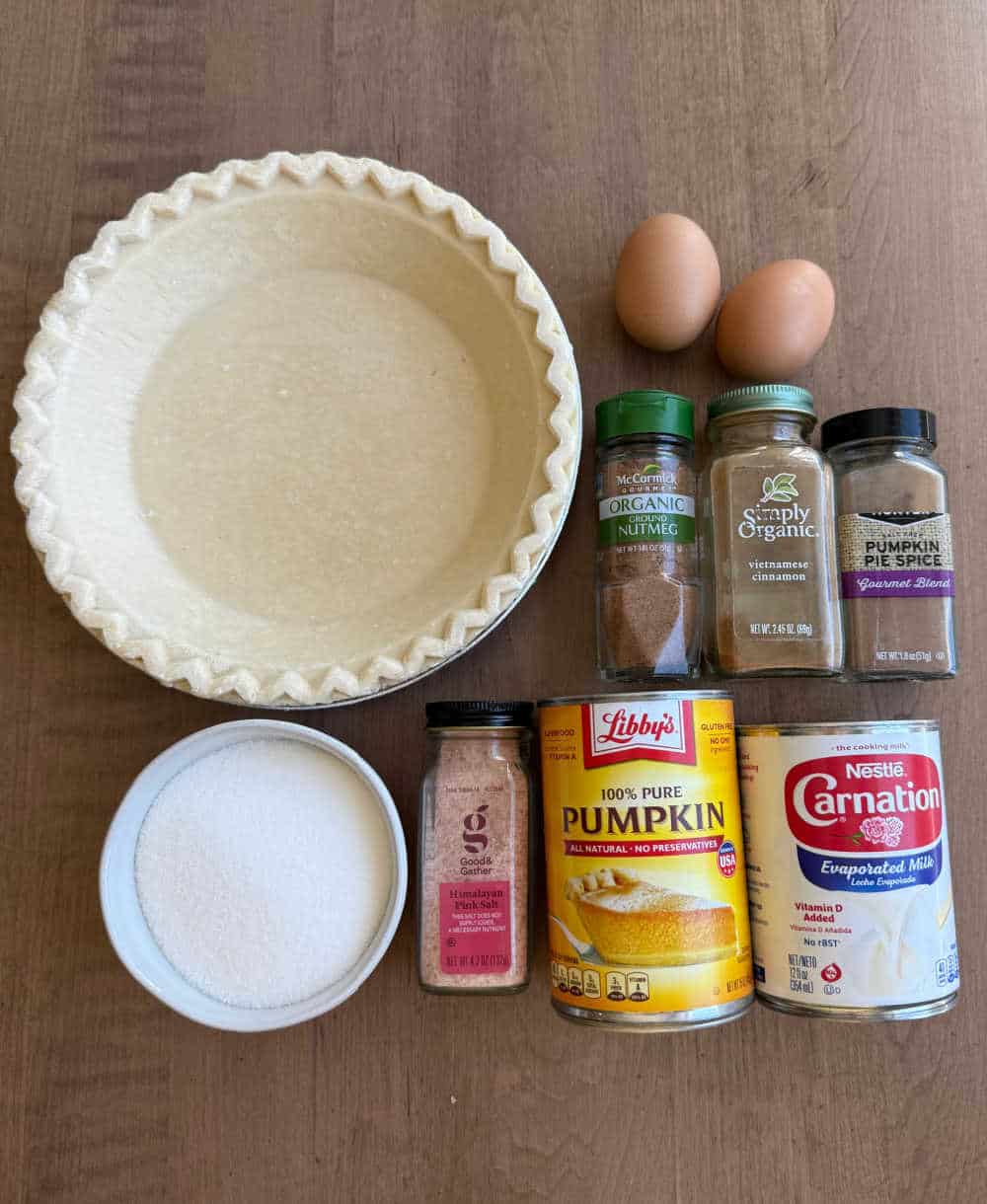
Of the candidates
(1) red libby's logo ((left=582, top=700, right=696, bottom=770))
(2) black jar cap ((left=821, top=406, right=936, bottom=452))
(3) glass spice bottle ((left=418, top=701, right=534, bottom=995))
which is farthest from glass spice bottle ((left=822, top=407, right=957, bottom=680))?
(3) glass spice bottle ((left=418, top=701, right=534, bottom=995))

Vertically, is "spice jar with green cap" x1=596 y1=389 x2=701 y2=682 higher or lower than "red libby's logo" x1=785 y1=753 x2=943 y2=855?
higher

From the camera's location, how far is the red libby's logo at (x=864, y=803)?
2.23 feet

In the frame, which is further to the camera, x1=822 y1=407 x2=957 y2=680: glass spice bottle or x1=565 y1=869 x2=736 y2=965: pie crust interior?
x1=822 y1=407 x2=957 y2=680: glass spice bottle

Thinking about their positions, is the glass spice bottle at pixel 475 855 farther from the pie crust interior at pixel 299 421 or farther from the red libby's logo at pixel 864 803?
the red libby's logo at pixel 864 803

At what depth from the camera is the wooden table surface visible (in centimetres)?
80

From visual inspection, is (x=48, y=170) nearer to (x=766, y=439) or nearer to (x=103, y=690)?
(x=103, y=690)

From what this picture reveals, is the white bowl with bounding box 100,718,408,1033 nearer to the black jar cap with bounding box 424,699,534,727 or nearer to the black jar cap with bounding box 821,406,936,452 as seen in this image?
the black jar cap with bounding box 424,699,534,727

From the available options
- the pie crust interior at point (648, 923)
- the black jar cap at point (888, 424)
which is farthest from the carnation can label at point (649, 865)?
the black jar cap at point (888, 424)

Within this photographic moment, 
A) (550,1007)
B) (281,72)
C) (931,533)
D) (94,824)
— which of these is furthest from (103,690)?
(931,533)

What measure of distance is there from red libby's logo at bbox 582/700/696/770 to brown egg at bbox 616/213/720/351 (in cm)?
38

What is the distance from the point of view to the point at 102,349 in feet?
2.58

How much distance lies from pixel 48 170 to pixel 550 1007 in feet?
3.37

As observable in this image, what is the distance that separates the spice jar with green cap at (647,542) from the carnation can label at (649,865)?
0.09m

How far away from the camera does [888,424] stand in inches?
30.6
